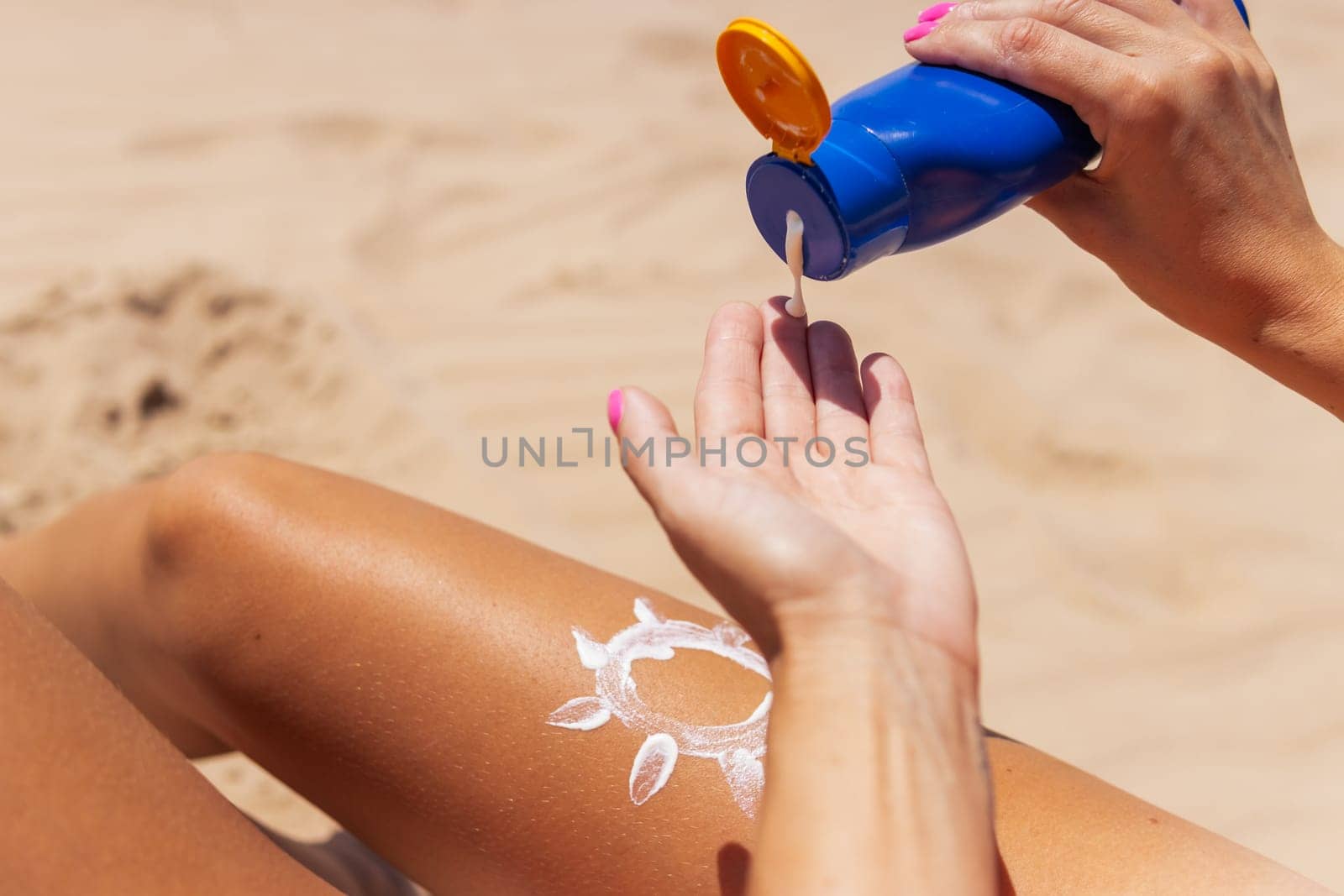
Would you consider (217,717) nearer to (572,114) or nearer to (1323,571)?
(1323,571)

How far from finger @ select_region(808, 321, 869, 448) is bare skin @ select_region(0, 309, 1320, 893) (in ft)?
0.04

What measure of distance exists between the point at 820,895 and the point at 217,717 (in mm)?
803

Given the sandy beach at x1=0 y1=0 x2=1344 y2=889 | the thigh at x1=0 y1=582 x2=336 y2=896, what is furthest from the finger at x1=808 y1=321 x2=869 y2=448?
the sandy beach at x1=0 y1=0 x2=1344 y2=889

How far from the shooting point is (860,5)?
3693 mm

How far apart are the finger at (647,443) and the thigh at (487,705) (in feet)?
1.01

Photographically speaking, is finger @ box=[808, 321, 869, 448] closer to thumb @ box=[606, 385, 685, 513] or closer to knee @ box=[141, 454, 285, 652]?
thumb @ box=[606, 385, 685, 513]

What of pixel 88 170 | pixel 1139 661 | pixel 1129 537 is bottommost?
pixel 1139 661

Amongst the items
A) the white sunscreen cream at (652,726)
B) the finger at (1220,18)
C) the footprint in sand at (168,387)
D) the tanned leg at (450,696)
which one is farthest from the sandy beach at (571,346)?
the finger at (1220,18)

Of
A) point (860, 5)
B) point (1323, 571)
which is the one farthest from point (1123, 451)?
point (860, 5)

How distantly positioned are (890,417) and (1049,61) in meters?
0.36

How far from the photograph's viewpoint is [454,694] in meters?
1.07

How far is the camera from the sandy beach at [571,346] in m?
1.79

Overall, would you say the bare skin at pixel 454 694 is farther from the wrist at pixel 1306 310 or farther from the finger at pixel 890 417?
the wrist at pixel 1306 310

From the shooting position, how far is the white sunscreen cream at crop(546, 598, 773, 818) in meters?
1.03
